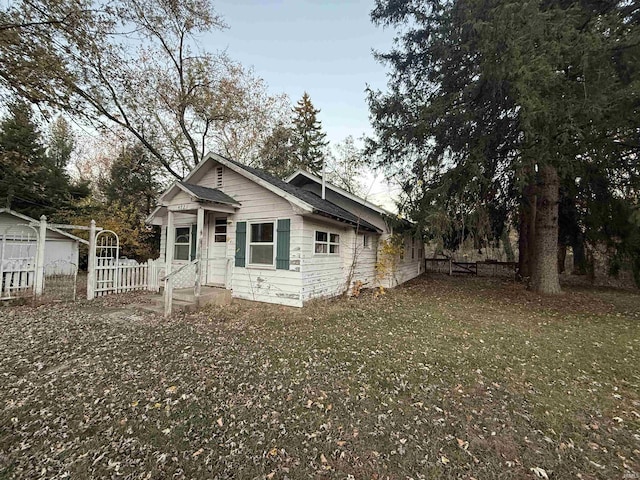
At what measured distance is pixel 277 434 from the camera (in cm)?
276

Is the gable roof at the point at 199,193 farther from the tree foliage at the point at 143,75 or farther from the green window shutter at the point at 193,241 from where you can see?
the tree foliage at the point at 143,75

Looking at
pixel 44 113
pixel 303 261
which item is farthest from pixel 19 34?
pixel 303 261

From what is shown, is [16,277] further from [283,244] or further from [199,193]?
[283,244]

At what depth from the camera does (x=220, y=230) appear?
9.25 meters

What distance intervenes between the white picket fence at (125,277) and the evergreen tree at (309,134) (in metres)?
18.2

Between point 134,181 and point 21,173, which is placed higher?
point 134,181

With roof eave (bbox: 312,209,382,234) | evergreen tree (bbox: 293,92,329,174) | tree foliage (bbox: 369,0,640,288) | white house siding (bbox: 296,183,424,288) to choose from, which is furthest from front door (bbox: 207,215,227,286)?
evergreen tree (bbox: 293,92,329,174)

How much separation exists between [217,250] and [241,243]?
1.09m

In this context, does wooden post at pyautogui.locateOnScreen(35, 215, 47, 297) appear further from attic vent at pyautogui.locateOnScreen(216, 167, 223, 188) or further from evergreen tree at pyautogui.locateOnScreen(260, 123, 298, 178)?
evergreen tree at pyautogui.locateOnScreen(260, 123, 298, 178)

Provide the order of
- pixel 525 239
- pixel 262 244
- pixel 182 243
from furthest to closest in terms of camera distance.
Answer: pixel 525 239
pixel 182 243
pixel 262 244

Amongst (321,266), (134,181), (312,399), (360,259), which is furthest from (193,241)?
(134,181)

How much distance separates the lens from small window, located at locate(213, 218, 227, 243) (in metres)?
9.16

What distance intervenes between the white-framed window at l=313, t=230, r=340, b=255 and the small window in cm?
302

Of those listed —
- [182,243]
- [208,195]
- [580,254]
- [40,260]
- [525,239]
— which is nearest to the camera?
[40,260]
